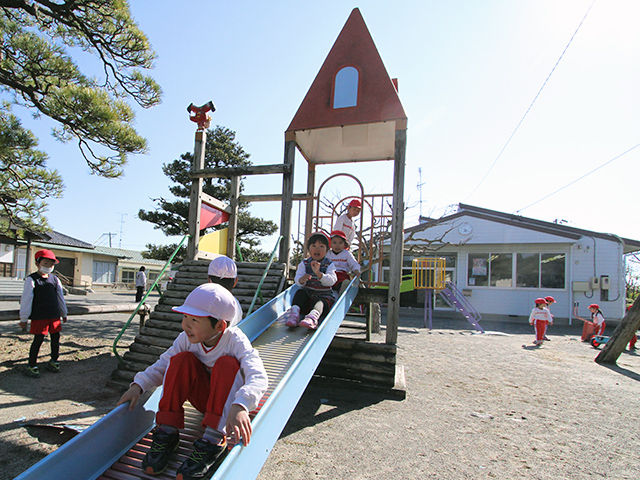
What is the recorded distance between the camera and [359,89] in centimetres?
602

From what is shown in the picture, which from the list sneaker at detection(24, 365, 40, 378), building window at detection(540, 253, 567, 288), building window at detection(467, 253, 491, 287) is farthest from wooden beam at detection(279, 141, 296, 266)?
building window at detection(540, 253, 567, 288)

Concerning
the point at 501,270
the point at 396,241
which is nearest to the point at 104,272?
the point at 501,270

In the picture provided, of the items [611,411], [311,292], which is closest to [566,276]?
[611,411]

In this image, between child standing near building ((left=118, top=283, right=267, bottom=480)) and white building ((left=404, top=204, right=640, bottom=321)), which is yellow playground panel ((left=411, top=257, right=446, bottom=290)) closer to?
white building ((left=404, top=204, right=640, bottom=321))

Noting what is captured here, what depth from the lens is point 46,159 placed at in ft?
26.0

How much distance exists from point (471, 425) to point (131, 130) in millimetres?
7228

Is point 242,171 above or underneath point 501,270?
Answer: above

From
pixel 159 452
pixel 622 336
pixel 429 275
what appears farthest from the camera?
pixel 429 275

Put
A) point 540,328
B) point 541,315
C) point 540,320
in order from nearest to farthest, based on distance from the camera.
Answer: point 540,328, point 540,320, point 541,315

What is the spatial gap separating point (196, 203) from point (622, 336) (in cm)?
925

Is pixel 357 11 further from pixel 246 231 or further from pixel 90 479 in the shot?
pixel 246 231

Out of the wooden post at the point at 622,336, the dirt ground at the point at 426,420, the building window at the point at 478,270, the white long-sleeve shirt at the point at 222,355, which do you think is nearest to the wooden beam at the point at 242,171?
the dirt ground at the point at 426,420

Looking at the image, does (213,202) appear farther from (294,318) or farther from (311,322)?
(311,322)

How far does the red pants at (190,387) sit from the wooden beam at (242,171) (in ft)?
13.3
